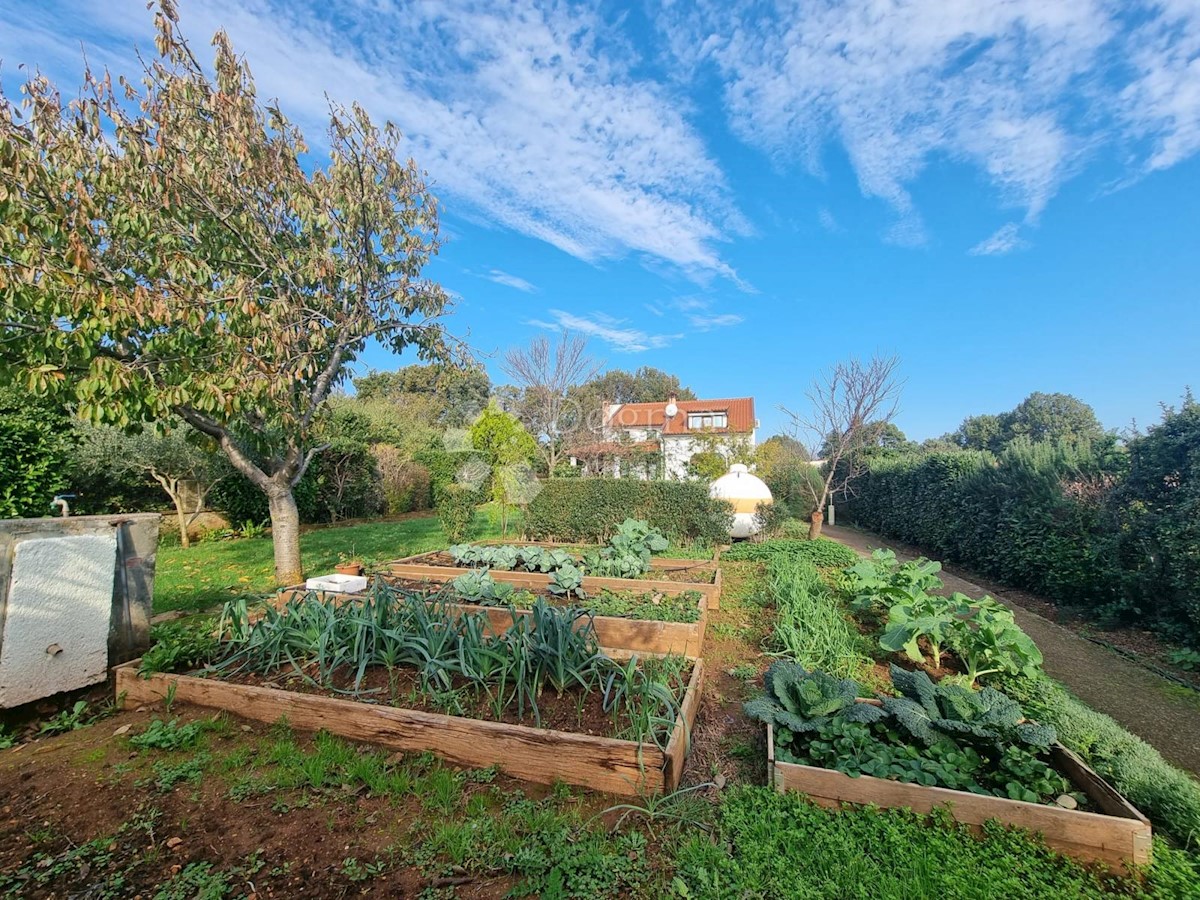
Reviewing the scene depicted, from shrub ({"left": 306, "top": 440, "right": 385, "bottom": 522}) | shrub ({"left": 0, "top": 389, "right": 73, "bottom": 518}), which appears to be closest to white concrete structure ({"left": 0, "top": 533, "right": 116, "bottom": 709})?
shrub ({"left": 0, "top": 389, "right": 73, "bottom": 518})

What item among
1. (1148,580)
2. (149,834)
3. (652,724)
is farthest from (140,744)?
(1148,580)

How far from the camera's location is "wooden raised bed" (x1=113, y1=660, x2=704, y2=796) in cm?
229

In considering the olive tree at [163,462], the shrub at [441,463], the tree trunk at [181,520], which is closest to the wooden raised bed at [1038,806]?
the olive tree at [163,462]

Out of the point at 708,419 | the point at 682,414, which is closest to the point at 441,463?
the point at 682,414

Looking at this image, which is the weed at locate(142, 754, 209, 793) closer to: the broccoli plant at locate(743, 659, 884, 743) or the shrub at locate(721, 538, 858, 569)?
the broccoli plant at locate(743, 659, 884, 743)

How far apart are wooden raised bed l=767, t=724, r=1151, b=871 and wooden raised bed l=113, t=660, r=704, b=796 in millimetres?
564

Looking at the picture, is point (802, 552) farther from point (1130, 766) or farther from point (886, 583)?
point (1130, 766)

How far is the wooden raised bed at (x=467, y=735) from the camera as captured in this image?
7.52ft

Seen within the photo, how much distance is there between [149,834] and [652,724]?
2.12 m

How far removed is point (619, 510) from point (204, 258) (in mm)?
6793

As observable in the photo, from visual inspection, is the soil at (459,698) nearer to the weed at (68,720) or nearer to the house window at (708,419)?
the weed at (68,720)

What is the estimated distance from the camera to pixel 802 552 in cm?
758

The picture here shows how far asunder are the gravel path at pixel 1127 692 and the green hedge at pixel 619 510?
4471 mm

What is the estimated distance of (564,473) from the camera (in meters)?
20.1
